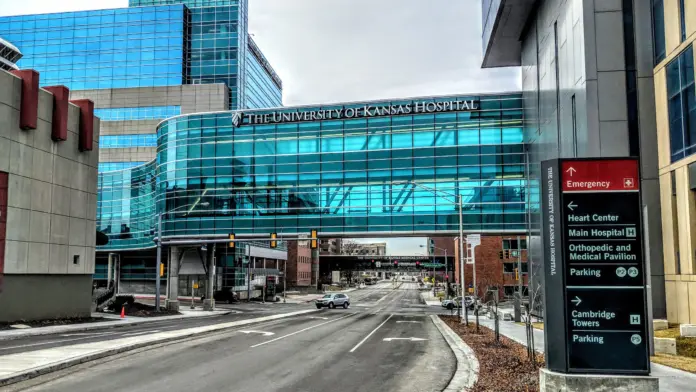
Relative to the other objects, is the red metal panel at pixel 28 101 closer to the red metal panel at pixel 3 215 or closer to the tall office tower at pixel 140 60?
the red metal panel at pixel 3 215

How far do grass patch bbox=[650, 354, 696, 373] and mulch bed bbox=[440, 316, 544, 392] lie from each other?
318 cm

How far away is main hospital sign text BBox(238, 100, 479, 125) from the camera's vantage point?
52719mm

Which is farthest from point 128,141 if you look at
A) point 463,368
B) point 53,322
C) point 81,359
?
point 463,368

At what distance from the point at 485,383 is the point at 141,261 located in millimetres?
80659

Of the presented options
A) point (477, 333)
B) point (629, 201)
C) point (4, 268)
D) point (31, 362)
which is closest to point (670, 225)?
point (477, 333)

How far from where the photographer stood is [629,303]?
8.92 meters

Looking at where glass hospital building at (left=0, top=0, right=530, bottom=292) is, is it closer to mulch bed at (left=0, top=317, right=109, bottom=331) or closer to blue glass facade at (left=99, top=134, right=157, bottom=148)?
mulch bed at (left=0, top=317, right=109, bottom=331)

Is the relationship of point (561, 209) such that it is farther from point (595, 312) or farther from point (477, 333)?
point (477, 333)

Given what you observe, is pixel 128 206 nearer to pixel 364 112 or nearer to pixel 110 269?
pixel 110 269

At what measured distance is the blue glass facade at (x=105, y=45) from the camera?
310ft

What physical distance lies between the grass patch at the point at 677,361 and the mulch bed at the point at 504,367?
10.4ft

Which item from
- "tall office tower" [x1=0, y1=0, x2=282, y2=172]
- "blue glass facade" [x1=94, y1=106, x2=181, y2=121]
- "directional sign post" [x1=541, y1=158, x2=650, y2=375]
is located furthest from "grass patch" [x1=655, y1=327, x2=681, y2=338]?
"blue glass facade" [x1=94, y1=106, x2=181, y2=121]

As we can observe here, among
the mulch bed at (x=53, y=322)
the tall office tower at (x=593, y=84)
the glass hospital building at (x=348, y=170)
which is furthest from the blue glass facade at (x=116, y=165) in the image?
the tall office tower at (x=593, y=84)

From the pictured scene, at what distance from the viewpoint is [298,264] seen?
122375 mm
